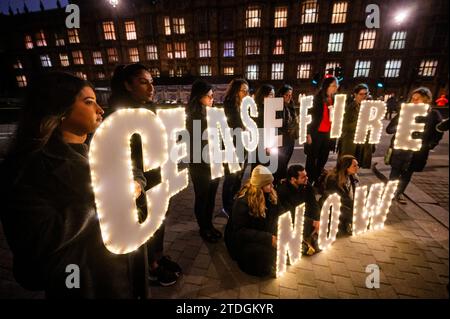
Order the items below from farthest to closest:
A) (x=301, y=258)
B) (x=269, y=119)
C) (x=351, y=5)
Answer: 1. (x=351, y=5)
2. (x=269, y=119)
3. (x=301, y=258)

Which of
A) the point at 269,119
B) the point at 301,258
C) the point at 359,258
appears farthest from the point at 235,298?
the point at 269,119

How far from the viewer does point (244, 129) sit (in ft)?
13.5

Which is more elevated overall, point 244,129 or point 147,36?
point 147,36

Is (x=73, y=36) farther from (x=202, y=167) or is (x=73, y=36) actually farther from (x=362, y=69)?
(x=202, y=167)

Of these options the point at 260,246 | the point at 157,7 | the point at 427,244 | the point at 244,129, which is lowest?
the point at 427,244

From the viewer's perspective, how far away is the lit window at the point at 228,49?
31906mm

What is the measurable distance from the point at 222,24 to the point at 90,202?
35.4 m

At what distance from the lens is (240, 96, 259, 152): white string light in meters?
4.01

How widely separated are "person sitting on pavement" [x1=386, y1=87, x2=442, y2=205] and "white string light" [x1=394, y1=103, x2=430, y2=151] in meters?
0.16

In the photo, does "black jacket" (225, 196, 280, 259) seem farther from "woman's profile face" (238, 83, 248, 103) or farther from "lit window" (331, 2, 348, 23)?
"lit window" (331, 2, 348, 23)

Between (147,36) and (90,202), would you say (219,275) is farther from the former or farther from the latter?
(147,36)

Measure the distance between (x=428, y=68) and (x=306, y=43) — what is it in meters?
15.1

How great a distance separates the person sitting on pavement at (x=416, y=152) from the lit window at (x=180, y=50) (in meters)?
34.2

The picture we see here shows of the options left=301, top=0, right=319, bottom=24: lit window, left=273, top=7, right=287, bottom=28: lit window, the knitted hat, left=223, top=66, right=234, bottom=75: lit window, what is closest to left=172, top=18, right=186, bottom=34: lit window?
left=223, top=66, right=234, bottom=75: lit window
